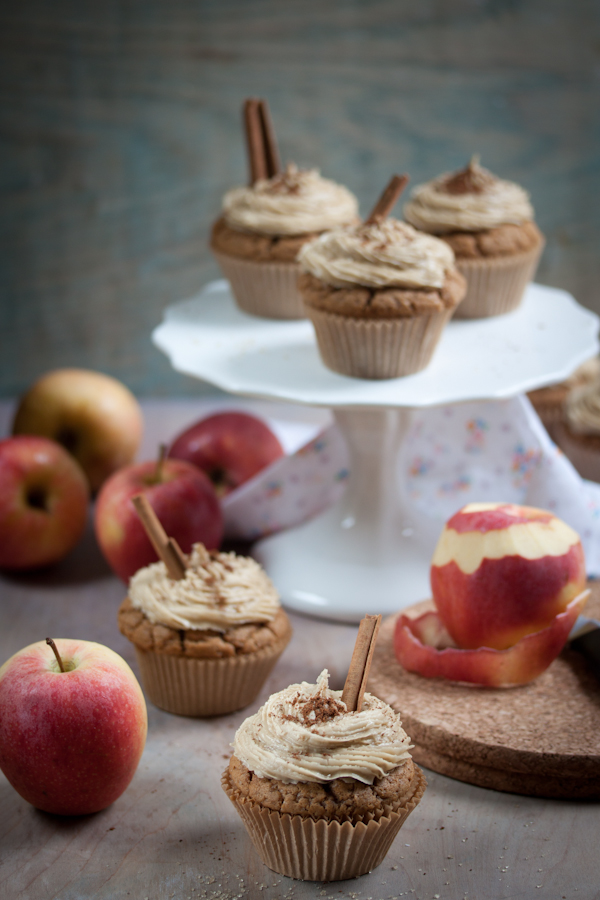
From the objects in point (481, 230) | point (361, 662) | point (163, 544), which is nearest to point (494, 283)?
point (481, 230)

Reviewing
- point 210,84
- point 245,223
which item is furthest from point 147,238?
point 245,223

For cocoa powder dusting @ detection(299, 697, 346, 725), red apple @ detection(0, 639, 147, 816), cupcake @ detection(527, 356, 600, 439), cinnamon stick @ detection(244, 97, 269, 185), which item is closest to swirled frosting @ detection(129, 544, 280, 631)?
red apple @ detection(0, 639, 147, 816)

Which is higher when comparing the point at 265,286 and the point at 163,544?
the point at 265,286

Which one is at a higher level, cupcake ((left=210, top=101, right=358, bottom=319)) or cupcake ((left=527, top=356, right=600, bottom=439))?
cupcake ((left=210, top=101, right=358, bottom=319))

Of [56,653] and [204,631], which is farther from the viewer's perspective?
[204,631]

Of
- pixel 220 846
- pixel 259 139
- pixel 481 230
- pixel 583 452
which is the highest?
pixel 259 139

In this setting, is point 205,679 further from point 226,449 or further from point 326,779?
point 226,449

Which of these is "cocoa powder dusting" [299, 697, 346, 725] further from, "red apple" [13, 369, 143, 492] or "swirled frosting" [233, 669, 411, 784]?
"red apple" [13, 369, 143, 492]
